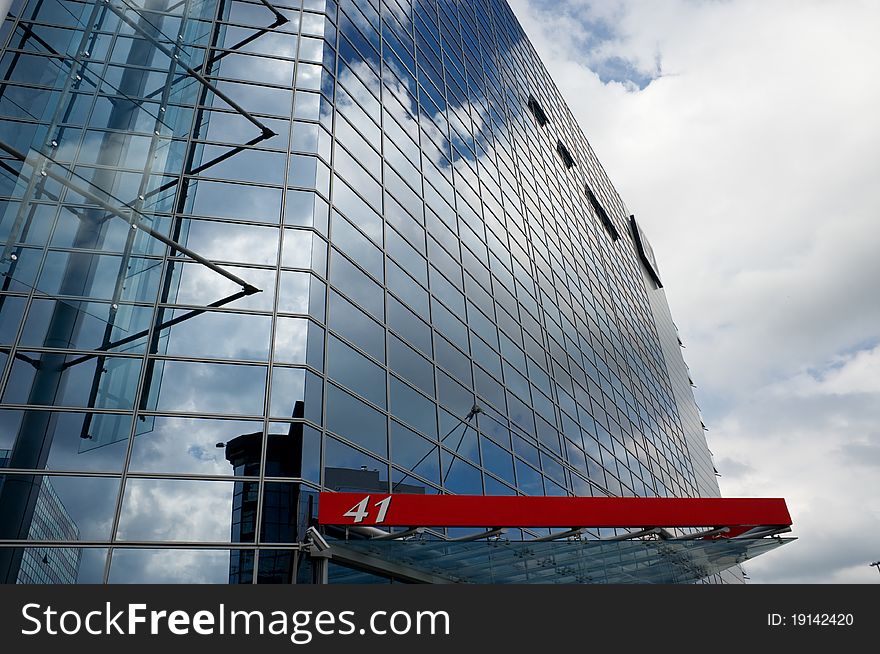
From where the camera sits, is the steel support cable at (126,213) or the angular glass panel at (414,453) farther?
the angular glass panel at (414,453)

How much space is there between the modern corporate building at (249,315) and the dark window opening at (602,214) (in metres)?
25.0

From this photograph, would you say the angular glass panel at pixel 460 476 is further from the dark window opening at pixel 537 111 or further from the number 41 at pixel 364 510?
the dark window opening at pixel 537 111

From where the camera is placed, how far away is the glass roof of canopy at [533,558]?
13.6 metres

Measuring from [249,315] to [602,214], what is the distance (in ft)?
131

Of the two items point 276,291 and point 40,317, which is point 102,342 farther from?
point 276,291

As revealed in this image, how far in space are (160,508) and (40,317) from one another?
16.2 feet

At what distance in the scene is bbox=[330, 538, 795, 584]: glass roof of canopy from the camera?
44.6ft

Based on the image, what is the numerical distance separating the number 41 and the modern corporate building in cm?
79

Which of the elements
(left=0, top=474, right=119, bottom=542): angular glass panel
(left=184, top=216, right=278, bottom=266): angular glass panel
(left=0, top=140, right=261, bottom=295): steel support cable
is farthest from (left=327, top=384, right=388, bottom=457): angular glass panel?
(left=0, top=474, right=119, bottom=542): angular glass panel

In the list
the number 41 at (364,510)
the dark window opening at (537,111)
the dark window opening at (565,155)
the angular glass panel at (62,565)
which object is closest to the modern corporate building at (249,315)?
the angular glass panel at (62,565)

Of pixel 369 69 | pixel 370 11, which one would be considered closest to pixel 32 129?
pixel 369 69

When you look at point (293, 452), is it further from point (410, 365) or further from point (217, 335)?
point (410, 365)

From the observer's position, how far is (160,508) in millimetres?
13047

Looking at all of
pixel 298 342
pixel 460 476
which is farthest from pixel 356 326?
pixel 460 476
